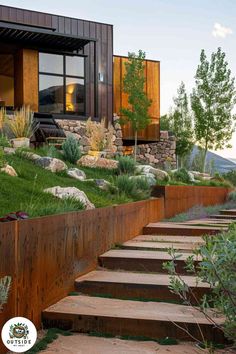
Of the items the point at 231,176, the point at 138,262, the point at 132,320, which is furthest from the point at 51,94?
the point at 132,320

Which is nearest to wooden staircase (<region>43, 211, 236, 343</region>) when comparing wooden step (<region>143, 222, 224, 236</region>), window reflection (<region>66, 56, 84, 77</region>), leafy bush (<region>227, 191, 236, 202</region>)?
wooden step (<region>143, 222, 224, 236</region>)

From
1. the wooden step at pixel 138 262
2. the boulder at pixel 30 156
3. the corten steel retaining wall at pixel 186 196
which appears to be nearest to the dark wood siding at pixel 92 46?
the corten steel retaining wall at pixel 186 196

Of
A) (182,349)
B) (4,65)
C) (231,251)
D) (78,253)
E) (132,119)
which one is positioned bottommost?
(182,349)

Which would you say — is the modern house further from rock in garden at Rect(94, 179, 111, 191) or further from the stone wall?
rock in garden at Rect(94, 179, 111, 191)

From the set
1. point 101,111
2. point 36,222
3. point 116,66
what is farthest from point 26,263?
point 116,66

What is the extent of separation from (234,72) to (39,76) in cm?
839

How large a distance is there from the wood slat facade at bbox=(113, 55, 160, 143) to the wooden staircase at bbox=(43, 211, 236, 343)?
1486cm

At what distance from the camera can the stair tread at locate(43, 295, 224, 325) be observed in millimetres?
3477

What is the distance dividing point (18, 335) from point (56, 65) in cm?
1446

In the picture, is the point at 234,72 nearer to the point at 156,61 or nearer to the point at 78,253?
the point at 156,61

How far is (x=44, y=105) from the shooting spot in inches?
638

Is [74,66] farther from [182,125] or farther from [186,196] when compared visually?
[182,125]

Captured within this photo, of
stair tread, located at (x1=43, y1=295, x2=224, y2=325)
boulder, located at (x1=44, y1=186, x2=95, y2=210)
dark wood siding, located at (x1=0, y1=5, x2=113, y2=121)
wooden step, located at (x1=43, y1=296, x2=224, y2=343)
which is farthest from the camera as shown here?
dark wood siding, located at (x1=0, y1=5, x2=113, y2=121)

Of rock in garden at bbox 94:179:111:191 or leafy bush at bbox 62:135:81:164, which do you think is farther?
leafy bush at bbox 62:135:81:164
